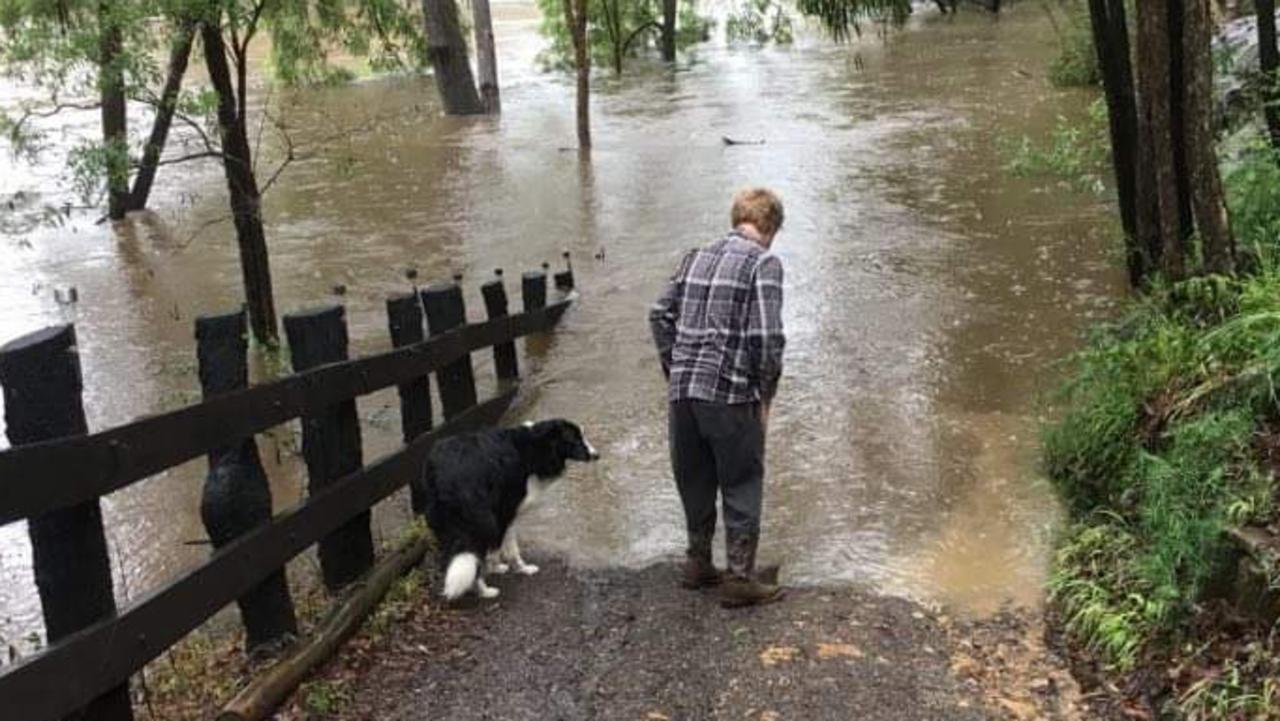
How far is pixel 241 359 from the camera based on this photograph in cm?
470

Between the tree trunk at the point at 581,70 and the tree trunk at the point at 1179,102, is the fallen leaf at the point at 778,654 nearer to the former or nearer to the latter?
the tree trunk at the point at 1179,102

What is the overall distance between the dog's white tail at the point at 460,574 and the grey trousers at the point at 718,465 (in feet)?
3.27

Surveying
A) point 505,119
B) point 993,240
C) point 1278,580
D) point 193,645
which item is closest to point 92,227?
point 505,119

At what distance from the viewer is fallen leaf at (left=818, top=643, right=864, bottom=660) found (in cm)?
485

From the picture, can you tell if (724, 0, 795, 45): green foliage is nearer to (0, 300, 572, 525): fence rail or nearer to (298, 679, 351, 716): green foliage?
(0, 300, 572, 525): fence rail

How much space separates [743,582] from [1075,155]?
6240 mm

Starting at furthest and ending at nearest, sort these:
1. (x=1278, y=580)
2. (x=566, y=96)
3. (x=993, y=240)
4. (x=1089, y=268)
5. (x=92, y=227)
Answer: (x=566, y=96)
(x=92, y=227)
(x=993, y=240)
(x=1089, y=268)
(x=1278, y=580)

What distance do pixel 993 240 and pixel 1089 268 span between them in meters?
1.51

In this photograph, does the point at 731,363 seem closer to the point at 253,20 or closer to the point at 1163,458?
the point at 1163,458

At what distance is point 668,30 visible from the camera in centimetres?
3281

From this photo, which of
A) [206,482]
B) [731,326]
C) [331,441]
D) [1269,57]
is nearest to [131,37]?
[331,441]

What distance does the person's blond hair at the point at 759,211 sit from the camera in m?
5.36

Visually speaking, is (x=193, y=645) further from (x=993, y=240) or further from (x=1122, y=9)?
(x=993, y=240)

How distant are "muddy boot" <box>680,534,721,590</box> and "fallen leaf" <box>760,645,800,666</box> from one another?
0.76 metres
